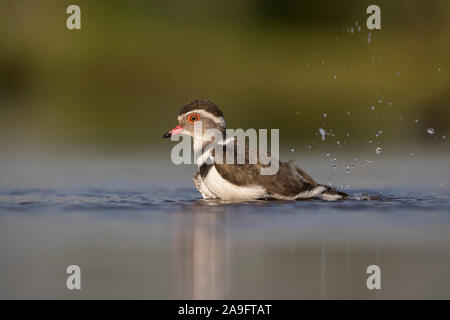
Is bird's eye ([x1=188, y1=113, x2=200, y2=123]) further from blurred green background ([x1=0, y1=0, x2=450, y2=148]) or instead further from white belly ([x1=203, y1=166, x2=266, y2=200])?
blurred green background ([x1=0, y1=0, x2=450, y2=148])

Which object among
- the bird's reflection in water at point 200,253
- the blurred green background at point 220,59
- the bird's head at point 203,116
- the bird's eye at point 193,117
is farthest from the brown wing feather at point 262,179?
the blurred green background at point 220,59

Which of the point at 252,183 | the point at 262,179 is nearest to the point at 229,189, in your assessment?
the point at 252,183

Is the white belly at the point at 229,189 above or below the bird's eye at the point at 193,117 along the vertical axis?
below

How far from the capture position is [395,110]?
2186 cm

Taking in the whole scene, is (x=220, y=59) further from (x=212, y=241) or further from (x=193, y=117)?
(x=212, y=241)

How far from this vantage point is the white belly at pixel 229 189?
1170 cm

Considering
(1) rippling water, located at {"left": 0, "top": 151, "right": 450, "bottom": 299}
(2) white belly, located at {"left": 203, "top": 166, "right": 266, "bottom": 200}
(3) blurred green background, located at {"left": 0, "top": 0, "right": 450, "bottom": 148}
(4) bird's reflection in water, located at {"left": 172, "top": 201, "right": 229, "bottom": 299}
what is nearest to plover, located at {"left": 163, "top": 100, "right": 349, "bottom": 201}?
(2) white belly, located at {"left": 203, "top": 166, "right": 266, "bottom": 200}

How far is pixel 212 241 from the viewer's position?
9.47m

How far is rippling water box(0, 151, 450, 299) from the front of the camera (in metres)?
7.85

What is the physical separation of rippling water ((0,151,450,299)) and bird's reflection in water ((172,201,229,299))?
17 mm

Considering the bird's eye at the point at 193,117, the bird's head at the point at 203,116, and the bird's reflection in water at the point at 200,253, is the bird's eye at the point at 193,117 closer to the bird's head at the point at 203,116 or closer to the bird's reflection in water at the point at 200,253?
the bird's head at the point at 203,116

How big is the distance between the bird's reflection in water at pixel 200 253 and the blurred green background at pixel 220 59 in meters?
10.8

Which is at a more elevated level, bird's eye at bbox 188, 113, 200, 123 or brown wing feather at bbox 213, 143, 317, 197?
bird's eye at bbox 188, 113, 200, 123

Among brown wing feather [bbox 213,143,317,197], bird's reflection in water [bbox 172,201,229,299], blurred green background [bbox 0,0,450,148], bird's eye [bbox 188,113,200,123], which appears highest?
blurred green background [bbox 0,0,450,148]
